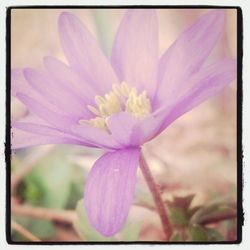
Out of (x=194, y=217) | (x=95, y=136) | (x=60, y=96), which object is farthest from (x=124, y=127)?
(x=194, y=217)

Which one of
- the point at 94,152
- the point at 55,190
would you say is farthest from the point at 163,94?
the point at 55,190

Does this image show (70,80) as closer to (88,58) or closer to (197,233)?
(88,58)

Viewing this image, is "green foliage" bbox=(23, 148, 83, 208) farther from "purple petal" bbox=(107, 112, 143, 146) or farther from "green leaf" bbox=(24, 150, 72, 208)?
"purple petal" bbox=(107, 112, 143, 146)

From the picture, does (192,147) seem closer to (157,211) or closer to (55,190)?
(157,211)

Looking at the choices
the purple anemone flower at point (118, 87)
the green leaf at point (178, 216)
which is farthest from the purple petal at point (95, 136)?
the green leaf at point (178, 216)

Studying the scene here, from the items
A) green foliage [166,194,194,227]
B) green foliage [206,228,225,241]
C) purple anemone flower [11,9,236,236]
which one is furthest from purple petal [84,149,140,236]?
green foliage [206,228,225,241]

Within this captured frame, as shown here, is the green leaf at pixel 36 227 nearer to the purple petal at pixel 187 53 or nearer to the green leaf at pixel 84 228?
the green leaf at pixel 84 228
